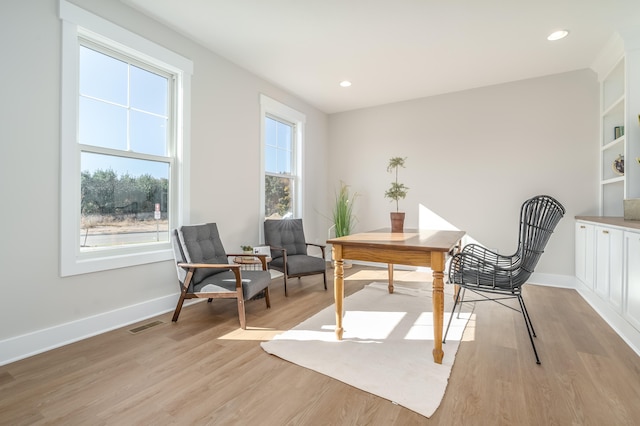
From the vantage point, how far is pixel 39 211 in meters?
2.23

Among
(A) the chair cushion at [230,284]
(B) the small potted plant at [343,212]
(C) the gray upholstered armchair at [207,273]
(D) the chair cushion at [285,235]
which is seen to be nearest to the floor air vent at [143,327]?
(C) the gray upholstered armchair at [207,273]

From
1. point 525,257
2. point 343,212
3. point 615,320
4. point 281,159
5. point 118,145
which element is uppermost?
point 281,159

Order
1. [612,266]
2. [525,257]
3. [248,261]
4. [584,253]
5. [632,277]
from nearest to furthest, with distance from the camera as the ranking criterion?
[525,257] → [632,277] → [612,266] → [248,261] → [584,253]

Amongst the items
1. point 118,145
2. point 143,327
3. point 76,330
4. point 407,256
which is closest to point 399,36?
point 407,256

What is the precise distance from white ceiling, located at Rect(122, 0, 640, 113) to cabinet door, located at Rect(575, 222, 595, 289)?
2.05m

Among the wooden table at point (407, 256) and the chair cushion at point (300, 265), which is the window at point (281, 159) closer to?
the chair cushion at point (300, 265)

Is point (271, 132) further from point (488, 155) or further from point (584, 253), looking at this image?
point (584, 253)

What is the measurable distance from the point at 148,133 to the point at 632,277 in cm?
435

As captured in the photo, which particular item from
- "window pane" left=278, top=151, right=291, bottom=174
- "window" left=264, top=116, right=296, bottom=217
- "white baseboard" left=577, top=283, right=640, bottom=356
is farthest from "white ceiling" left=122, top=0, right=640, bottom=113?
"white baseboard" left=577, top=283, right=640, bottom=356

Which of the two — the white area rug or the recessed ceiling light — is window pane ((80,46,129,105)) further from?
the recessed ceiling light

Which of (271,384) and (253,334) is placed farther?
(253,334)

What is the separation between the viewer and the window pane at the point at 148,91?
2.91 metres

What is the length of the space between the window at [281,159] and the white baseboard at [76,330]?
73.2 inches

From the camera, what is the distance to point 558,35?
3139mm
